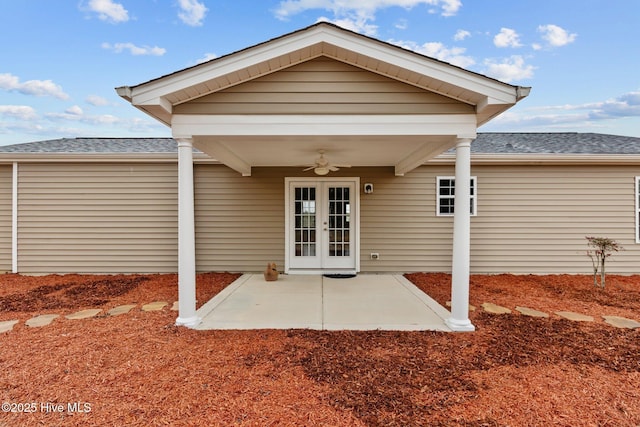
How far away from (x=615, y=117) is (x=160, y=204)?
2129 cm

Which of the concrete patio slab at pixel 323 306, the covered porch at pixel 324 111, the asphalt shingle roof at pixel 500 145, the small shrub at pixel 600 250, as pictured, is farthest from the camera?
the asphalt shingle roof at pixel 500 145

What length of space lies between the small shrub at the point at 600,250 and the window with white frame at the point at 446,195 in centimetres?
218

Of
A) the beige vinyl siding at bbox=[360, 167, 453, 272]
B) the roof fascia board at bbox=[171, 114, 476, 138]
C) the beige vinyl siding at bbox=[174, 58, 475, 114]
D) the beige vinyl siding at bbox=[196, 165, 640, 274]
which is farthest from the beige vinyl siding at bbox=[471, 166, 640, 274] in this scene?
the beige vinyl siding at bbox=[174, 58, 475, 114]

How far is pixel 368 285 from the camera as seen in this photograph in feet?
18.6

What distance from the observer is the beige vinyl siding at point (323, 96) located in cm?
354

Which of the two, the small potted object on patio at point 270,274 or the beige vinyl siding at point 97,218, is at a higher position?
the beige vinyl siding at point 97,218

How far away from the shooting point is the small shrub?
18.5 ft

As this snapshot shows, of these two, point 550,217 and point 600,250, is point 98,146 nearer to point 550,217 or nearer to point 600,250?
point 550,217

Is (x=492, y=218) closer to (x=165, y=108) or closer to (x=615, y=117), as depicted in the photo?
(x=165, y=108)

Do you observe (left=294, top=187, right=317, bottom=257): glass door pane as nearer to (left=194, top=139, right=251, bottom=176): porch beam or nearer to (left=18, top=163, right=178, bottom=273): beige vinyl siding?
(left=194, top=139, right=251, bottom=176): porch beam

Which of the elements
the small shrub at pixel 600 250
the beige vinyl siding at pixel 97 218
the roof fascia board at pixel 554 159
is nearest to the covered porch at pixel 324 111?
the roof fascia board at pixel 554 159

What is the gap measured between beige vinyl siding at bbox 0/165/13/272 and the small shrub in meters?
11.7

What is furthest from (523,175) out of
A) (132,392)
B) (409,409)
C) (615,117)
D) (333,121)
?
(615,117)

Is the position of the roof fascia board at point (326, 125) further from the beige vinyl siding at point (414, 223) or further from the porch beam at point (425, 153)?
the beige vinyl siding at point (414, 223)
